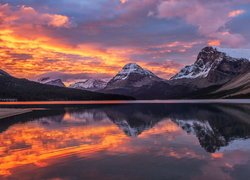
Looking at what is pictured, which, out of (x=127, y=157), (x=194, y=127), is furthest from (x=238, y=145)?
(x=194, y=127)

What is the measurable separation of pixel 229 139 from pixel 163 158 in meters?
15.0

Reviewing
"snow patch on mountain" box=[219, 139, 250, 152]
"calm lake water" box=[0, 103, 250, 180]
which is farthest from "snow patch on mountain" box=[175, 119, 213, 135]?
"snow patch on mountain" box=[219, 139, 250, 152]

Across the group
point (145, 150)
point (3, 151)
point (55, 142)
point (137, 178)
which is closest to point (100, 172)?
point (137, 178)

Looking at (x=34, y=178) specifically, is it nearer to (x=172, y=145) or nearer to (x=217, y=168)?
(x=217, y=168)

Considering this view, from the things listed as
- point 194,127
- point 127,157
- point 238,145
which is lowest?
point 194,127

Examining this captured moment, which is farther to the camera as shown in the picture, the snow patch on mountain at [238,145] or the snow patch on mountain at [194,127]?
the snow patch on mountain at [194,127]

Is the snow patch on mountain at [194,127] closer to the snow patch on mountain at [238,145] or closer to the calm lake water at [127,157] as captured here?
the calm lake water at [127,157]

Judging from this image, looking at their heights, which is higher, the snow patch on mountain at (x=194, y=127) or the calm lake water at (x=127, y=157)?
the calm lake water at (x=127, y=157)

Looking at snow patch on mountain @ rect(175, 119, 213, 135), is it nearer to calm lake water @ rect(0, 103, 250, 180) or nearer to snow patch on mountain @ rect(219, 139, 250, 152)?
calm lake water @ rect(0, 103, 250, 180)

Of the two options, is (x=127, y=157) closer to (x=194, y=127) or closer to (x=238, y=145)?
(x=238, y=145)

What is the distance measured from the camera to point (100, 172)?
23.7 m

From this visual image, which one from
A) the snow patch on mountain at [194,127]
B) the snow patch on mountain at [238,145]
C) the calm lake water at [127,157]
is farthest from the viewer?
the snow patch on mountain at [194,127]

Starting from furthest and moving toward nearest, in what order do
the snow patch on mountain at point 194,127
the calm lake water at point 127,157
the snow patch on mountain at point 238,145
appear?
1. the snow patch on mountain at point 194,127
2. the snow patch on mountain at point 238,145
3. the calm lake water at point 127,157

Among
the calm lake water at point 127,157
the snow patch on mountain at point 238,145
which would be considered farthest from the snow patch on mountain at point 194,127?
the snow patch on mountain at point 238,145
